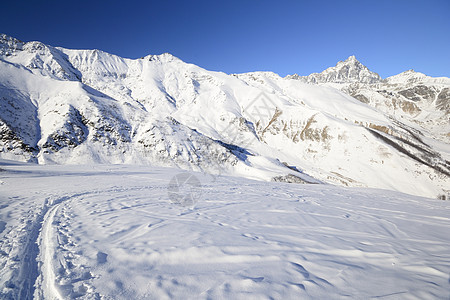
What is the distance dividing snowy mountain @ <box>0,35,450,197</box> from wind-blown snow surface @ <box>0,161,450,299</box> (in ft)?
129

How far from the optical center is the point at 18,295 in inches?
112

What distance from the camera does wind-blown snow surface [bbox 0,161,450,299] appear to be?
302cm

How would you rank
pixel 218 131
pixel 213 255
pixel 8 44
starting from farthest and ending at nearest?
pixel 218 131, pixel 8 44, pixel 213 255

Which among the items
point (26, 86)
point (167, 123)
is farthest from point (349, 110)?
point (26, 86)

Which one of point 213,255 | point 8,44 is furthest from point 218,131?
point 8,44

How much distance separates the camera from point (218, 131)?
94688mm

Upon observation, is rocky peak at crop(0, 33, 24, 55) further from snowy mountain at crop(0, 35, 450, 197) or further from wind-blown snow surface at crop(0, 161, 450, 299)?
wind-blown snow surface at crop(0, 161, 450, 299)

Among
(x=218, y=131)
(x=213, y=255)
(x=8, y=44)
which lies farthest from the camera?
(x=218, y=131)

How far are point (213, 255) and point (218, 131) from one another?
9154 cm

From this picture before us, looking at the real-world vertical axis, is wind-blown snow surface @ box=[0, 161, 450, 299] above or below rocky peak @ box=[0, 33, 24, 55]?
below

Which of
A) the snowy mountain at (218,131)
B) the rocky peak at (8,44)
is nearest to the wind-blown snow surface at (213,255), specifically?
the snowy mountain at (218,131)

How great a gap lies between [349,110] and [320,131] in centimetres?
3996

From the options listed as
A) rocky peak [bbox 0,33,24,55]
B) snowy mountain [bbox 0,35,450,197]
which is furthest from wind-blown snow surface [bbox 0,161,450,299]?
rocky peak [bbox 0,33,24,55]

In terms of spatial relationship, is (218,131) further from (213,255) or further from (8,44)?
(8,44)
